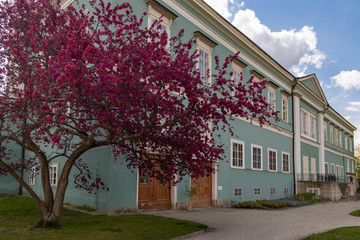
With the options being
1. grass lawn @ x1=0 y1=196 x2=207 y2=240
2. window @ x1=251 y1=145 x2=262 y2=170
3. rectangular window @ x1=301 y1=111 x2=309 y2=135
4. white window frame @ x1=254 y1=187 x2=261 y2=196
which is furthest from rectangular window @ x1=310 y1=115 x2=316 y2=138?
grass lawn @ x1=0 y1=196 x2=207 y2=240

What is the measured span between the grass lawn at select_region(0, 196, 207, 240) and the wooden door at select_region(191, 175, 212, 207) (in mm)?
4543

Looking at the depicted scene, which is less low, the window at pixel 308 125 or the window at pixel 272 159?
the window at pixel 308 125

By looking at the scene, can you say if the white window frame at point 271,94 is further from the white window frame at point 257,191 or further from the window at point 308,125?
the white window frame at point 257,191

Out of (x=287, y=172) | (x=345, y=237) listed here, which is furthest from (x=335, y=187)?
(x=345, y=237)

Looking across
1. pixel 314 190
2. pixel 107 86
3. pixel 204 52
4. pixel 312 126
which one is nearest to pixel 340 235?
pixel 107 86

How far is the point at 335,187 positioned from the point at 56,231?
2329 cm

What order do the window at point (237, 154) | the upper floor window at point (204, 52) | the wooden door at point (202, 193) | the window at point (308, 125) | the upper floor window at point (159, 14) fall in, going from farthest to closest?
the window at point (308, 125)
the window at point (237, 154)
the upper floor window at point (204, 52)
the wooden door at point (202, 193)
the upper floor window at point (159, 14)

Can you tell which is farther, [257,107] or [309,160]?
[309,160]

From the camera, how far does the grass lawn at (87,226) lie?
8102 mm

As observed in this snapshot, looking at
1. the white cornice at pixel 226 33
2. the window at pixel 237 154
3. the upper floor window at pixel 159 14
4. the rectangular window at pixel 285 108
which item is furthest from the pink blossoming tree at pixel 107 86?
the rectangular window at pixel 285 108

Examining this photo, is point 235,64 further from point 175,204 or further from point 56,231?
point 56,231

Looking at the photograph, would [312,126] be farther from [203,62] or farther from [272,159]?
[203,62]

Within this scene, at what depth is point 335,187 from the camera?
2580 centimetres

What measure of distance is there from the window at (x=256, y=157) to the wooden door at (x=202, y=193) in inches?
199
